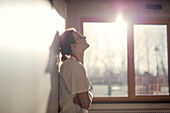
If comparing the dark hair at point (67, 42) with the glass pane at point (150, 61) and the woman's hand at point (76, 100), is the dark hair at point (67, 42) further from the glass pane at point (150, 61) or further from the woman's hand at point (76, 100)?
the glass pane at point (150, 61)

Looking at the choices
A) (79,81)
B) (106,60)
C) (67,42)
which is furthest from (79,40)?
(106,60)

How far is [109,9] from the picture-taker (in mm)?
4156

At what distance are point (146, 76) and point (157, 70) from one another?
24 centimetres

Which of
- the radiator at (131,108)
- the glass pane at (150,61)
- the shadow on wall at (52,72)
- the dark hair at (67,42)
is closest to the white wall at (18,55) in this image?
the shadow on wall at (52,72)

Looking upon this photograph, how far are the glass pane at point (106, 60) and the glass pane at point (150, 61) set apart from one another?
0.25m

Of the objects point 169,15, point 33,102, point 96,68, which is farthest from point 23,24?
point 169,15

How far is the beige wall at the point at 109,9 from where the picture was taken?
13.4 ft

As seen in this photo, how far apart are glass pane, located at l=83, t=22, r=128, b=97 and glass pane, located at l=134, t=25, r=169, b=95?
25 centimetres

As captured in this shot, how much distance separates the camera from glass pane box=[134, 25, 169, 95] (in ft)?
13.6

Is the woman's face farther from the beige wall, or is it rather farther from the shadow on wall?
the beige wall

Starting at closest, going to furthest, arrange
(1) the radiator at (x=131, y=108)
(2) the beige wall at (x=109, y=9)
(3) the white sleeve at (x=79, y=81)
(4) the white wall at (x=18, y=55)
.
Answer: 1. (4) the white wall at (x=18, y=55)
2. (3) the white sleeve at (x=79, y=81)
3. (1) the radiator at (x=131, y=108)
4. (2) the beige wall at (x=109, y=9)

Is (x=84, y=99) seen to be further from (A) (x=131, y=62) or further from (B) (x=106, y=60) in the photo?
(A) (x=131, y=62)

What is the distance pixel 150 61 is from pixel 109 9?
1.25m

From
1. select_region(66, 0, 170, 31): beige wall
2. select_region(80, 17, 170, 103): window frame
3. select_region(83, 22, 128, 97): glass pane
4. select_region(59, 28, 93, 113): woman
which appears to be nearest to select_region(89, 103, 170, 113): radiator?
select_region(80, 17, 170, 103): window frame
